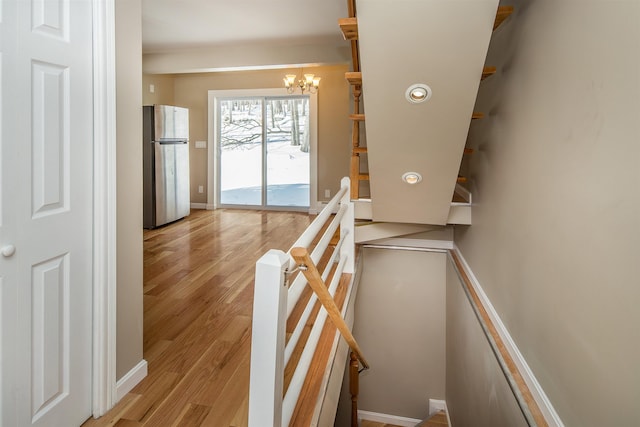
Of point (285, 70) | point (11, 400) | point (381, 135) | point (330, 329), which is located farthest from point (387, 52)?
point (285, 70)

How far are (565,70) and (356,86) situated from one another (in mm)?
1691

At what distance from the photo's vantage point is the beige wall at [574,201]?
106cm

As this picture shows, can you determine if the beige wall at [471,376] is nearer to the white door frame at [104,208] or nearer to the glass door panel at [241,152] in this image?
the white door frame at [104,208]

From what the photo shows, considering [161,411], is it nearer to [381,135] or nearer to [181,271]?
[381,135]

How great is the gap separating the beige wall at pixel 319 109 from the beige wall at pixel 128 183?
4634mm

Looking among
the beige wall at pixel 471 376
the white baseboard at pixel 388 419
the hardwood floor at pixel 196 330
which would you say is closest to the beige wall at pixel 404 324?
the white baseboard at pixel 388 419

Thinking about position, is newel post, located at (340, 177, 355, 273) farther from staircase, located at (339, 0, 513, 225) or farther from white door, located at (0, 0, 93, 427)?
white door, located at (0, 0, 93, 427)

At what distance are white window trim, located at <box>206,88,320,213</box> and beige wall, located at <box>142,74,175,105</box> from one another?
A: 26.7 inches

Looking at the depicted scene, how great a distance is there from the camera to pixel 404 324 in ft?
14.5

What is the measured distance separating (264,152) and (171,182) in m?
1.75

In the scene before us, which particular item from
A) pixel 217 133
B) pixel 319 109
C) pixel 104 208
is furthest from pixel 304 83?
pixel 104 208

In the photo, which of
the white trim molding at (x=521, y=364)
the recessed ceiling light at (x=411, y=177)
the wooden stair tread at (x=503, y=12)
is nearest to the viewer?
the white trim molding at (x=521, y=364)

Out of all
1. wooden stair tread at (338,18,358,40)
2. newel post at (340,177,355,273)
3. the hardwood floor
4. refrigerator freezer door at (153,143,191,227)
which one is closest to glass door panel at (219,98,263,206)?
refrigerator freezer door at (153,143,191,227)

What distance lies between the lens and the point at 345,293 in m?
3.03
